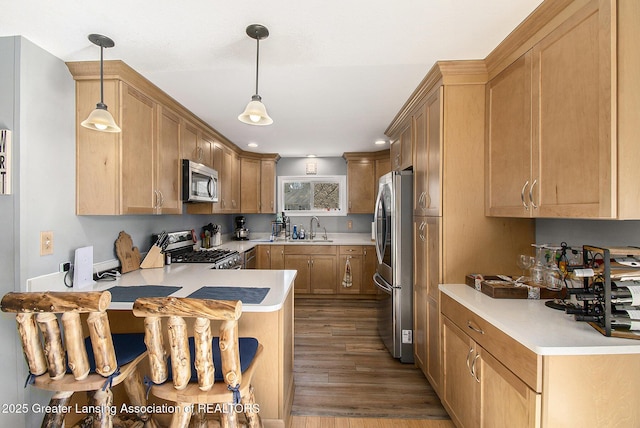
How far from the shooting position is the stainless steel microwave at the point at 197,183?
271cm

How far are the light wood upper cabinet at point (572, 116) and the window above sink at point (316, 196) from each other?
11.1 ft

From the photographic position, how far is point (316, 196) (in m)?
5.12

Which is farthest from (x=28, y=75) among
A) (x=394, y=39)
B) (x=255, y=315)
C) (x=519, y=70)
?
(x=519, y=70)

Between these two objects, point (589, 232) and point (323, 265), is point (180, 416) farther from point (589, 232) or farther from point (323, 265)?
point (323, 265)

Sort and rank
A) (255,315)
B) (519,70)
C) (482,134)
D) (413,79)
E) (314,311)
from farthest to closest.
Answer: (314,311), (413,79), (482,134), (255,315), (519,70)

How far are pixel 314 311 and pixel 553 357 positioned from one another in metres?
3.07

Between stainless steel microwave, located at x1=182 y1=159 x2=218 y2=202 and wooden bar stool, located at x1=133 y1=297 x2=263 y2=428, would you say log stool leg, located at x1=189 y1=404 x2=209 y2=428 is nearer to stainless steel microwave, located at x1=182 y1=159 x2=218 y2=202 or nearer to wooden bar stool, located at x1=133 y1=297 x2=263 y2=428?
wooden bar stool, located at x1=133 y1=297 x2=263 y2=428

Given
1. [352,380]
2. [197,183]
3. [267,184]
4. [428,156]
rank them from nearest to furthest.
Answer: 1. [428,156]
2. [352,380]
3. [197,183]
4. [267,184]

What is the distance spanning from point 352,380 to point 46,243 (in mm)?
2257

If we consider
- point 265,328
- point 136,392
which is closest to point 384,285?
point 265,328

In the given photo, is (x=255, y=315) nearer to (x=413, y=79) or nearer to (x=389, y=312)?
(x=389, y=312)

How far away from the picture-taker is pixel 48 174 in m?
1.71

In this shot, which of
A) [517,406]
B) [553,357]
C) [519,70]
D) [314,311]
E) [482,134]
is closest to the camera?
[553,357]

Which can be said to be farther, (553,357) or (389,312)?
(389,312)
